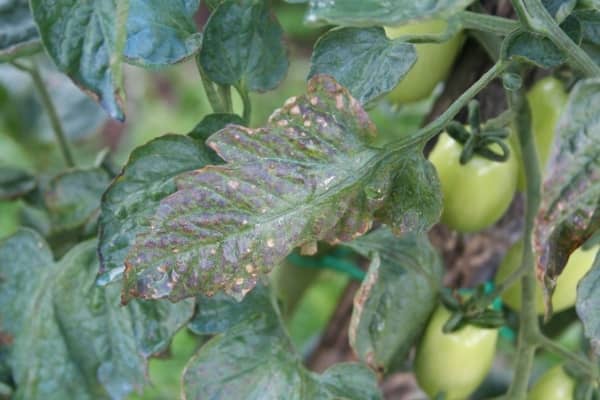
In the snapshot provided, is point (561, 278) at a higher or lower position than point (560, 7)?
lower

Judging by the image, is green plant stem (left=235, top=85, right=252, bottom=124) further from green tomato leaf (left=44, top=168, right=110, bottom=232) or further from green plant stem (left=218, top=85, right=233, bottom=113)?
green tomato leaf (left=44, top=168, right=110, bottom=232)

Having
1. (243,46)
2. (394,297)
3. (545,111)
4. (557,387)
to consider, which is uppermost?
(243,46)

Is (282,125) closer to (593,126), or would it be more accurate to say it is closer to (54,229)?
(593,126)

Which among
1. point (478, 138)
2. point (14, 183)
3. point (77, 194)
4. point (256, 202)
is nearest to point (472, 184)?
point (478, 138)

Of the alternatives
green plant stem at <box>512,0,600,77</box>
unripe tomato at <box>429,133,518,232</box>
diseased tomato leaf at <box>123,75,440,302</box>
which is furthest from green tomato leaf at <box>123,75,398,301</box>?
unripe tomato at <box>429,133,518,232</box>

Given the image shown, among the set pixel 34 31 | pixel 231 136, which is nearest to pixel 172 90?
pixel 34 31

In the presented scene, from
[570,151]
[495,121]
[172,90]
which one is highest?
[570,151]

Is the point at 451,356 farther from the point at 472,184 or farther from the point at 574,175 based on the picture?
the point at 574,175
